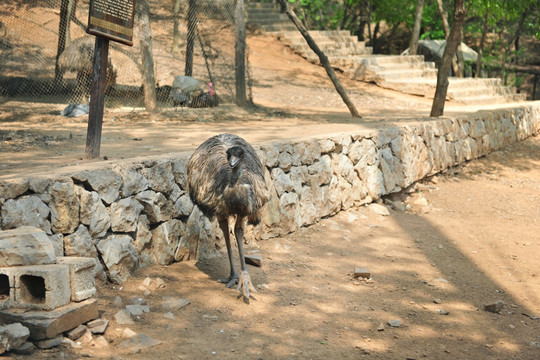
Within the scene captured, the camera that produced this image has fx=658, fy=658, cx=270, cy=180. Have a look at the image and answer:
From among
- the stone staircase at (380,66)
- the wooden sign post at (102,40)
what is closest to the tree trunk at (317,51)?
the stone staircase at (380,66)

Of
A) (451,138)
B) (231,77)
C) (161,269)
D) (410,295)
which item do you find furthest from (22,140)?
(451,138)

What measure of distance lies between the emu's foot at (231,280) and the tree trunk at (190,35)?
6.91 meters

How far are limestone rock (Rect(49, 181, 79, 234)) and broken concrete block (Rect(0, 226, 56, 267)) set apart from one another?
553mm

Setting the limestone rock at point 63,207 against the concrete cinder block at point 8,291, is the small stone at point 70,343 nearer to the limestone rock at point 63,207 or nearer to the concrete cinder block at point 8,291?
the concrete cinder block at point 8,291

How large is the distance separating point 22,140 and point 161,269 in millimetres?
2938

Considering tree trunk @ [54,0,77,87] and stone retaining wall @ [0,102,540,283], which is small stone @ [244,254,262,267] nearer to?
stone retaining wall @ [0,102,540,283]

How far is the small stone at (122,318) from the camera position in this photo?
4.39m

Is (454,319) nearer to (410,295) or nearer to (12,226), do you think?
(410,295)

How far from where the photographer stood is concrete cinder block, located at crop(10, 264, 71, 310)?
12.8ft

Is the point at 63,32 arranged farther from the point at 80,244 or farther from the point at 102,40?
the point at 80,244

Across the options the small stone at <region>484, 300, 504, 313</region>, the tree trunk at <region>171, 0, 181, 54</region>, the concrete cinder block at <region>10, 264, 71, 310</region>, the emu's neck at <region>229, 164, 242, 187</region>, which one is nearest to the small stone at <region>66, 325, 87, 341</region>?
the concrete cinder block at <region>10, 264, 71, 310</region>

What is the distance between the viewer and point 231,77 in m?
12.1

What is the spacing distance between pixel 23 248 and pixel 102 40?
2648 millimetres

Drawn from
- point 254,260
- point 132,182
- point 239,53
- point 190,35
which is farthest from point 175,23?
point 132,182
